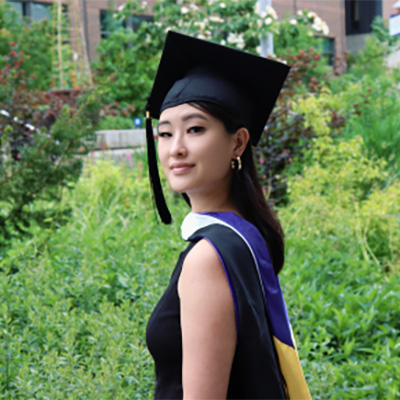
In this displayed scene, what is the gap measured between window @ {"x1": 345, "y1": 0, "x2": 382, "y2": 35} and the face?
105ft

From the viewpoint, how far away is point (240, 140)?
4.89 ft

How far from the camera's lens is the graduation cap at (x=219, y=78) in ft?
4.75

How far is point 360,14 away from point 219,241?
108ft

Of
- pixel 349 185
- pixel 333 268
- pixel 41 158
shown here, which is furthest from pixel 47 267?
pixel 349 185

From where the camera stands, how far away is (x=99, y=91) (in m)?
4.46

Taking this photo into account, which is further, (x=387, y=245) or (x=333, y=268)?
(x=387, y=245)

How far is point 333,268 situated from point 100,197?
10.2 feet

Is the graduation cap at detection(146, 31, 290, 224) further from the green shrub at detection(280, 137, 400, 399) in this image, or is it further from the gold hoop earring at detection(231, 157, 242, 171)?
the green shrub at detection(280, 137, 400, 399)

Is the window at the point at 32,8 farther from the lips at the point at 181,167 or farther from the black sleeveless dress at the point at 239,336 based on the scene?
the black sleeveless dress at the point at 239,336

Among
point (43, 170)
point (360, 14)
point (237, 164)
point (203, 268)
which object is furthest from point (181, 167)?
point (360, 14)

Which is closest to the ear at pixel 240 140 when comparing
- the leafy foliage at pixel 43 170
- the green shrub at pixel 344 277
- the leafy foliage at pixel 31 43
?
the green shrub at pixel 344 277

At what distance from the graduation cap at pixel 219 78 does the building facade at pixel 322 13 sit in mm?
14327

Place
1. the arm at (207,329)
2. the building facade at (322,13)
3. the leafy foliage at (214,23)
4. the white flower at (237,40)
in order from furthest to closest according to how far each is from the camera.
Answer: the building facade at (322,13) < the white flower at (237,40) < the leafy foliage at (214,23) < the arm at (207,329)

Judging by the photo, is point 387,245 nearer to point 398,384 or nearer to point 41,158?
point 398,384
